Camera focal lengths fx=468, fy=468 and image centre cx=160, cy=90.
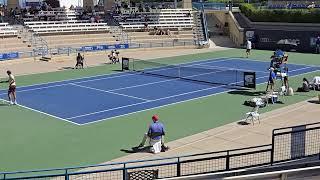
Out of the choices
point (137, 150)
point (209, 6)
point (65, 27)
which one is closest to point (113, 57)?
point (65, 27)

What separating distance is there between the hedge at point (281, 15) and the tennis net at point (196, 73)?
17778mm

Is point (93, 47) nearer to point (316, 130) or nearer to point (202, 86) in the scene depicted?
A: point (202, 86)

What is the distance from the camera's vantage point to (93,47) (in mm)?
43500

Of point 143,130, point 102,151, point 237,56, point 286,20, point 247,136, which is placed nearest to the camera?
point 102,151

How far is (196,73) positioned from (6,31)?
19781mm

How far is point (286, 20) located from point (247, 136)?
36.2 metres

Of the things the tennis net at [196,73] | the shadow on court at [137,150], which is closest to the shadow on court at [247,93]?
the tennis net at [196,73]

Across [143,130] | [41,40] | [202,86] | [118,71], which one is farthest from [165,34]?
[143,130]

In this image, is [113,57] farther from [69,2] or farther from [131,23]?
[69,2]

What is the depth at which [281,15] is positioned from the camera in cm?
5025

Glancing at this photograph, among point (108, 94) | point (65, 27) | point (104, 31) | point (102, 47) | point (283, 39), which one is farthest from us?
point (104, 31)

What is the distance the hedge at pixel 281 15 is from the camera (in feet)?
156

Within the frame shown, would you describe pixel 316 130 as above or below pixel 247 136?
above

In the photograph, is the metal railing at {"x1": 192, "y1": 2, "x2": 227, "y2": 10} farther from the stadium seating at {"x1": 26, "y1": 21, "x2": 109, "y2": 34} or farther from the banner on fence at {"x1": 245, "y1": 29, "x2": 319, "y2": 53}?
the stadium seating at {"x1": 26, "y1": 21, "x2": 109, "y2": 34}
